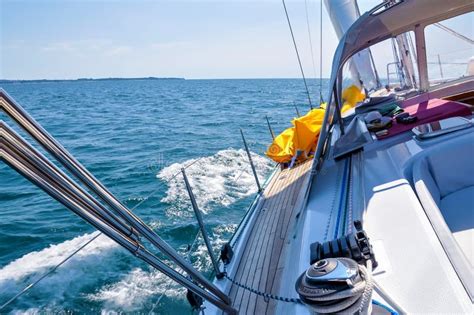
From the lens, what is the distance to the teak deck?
2.41m

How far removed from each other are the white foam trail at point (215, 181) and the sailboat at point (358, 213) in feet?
7.02

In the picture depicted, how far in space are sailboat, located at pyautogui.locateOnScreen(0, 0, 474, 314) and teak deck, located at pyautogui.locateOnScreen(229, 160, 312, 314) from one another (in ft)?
0.04

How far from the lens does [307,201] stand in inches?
103

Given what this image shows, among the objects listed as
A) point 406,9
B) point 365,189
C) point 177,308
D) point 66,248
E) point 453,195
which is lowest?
point 177,308

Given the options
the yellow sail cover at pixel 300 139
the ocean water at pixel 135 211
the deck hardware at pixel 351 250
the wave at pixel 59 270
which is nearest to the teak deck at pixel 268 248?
the ocean water at pixel 135 211

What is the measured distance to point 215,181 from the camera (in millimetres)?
7613

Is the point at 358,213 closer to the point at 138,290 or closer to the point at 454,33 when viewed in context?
the point at 138,290

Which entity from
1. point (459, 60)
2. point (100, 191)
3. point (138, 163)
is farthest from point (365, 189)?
point (138, 163)

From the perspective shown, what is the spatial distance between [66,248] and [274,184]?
3.32 metres

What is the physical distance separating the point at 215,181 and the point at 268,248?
4664mm

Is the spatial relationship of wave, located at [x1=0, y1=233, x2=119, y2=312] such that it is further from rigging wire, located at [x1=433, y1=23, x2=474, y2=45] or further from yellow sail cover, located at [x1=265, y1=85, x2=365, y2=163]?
rigging wire, located at [x1=433, y1=23, x2=474, y2=45]

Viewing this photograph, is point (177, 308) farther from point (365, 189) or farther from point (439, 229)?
point (439, 229)

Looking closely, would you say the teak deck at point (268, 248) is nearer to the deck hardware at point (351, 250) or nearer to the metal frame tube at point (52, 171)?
the deck hardware at point (351, 250)

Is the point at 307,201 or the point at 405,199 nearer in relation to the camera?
the point at 405,199
